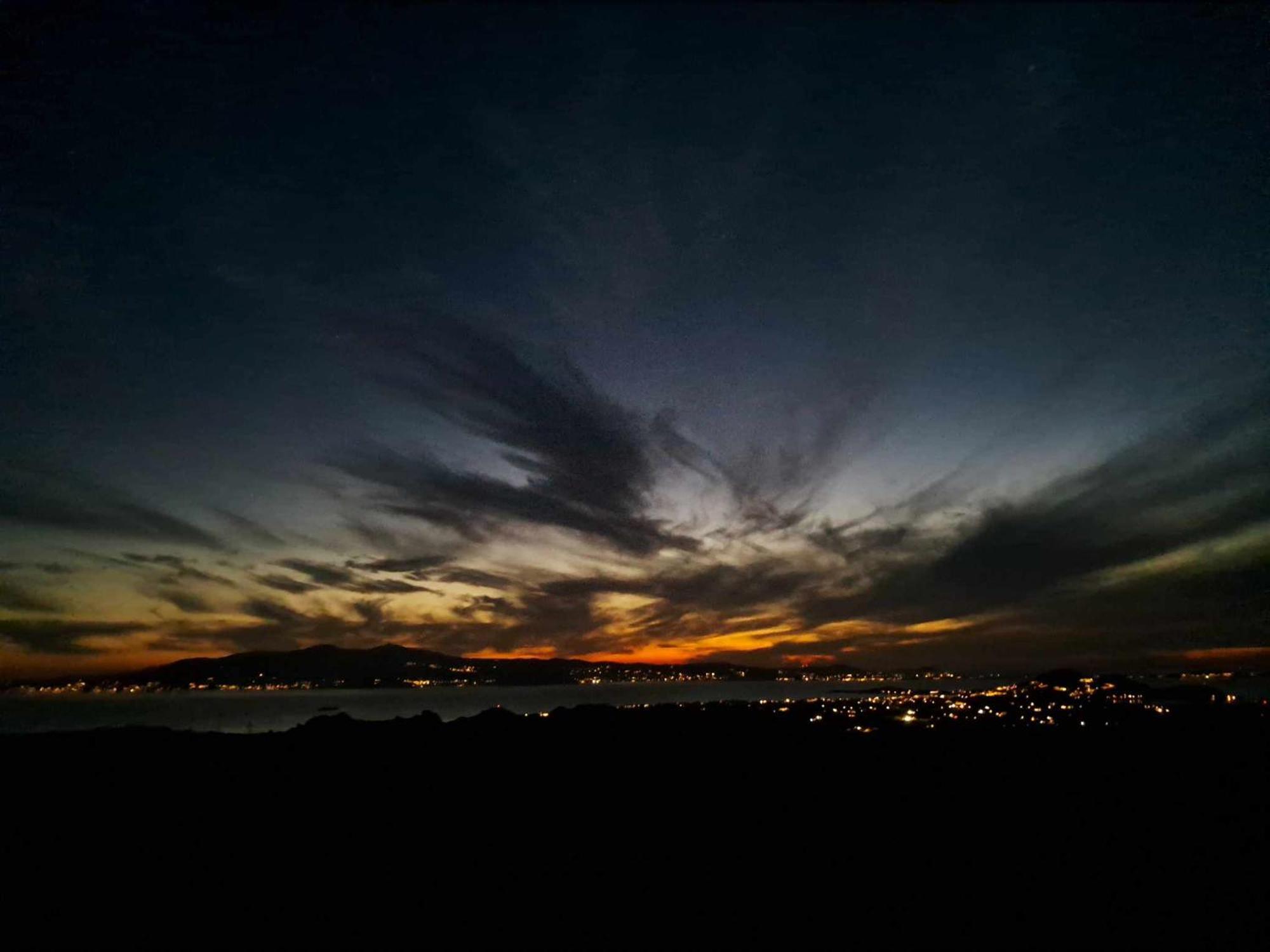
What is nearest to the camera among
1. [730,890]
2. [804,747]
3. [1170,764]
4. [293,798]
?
[730,890]

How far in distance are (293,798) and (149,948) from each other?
31.4 ft

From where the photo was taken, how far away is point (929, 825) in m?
16.6

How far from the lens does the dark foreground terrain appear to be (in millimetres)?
10594

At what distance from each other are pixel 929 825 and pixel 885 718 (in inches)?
2213

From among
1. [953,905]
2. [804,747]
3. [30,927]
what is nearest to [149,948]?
[30,927]

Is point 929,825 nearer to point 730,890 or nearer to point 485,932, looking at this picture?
point 730,890

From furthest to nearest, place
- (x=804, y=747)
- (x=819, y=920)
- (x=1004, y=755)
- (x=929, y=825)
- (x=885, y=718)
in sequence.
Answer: (x=885, y=718)
(x=804, y=747)
(x=1004, y=755)
(x=929, y=825)
(x=819, y=920)

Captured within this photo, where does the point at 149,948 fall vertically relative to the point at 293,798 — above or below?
below

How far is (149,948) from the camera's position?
9953mm

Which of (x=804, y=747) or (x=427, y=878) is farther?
(x=804, y=747)

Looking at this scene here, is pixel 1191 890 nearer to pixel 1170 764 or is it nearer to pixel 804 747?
pixel 1170 764

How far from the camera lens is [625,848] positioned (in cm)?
1455

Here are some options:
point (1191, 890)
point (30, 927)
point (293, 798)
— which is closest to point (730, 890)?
point (1191, 890)

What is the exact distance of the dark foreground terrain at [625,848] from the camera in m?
10.6
